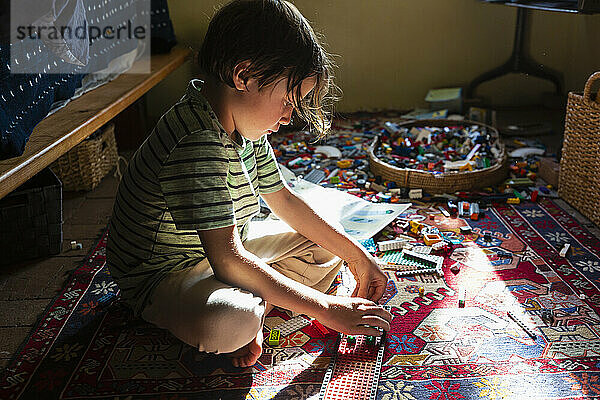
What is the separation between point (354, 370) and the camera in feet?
3.99

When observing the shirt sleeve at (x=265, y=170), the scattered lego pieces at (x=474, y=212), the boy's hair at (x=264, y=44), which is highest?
the boy's hair at (x=264, y=44)

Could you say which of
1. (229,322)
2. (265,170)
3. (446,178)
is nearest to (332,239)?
(265,170)

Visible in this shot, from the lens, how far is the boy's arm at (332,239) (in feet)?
4.39

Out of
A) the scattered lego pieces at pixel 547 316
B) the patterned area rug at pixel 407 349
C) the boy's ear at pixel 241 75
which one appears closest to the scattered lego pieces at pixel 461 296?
the patterned area rug at pixel 407 349

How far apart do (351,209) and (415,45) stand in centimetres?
152

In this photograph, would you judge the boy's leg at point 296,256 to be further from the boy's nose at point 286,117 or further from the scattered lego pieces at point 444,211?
the scattered lego pieces at point 444,211

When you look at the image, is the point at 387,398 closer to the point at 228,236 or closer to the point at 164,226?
the point at 228,236

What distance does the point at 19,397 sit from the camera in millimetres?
1165

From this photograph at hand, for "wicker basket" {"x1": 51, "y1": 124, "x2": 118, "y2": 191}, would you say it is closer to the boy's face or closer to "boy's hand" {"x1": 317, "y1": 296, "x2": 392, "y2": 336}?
the boy's face

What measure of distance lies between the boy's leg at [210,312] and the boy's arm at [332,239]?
246mm

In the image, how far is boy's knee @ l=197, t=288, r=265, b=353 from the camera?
3.72 feet

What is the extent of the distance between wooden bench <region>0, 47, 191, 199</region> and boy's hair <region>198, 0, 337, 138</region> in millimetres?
537

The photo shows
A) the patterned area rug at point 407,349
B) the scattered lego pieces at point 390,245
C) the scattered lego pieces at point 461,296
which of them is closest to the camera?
the patterned area rug at point 407,349

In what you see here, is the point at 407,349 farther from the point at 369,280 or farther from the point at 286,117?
the point at 286,117
